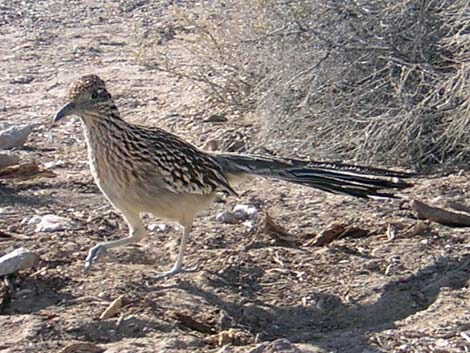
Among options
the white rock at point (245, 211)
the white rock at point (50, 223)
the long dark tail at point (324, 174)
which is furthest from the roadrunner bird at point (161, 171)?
the white rock at point (50, 223)

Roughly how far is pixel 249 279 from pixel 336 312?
61 centimetres

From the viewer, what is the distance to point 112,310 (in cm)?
598

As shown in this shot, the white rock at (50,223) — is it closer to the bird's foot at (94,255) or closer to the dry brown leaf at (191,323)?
the bird's foot at (94,255)

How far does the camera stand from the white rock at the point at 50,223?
7.44m

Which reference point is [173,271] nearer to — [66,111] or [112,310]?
[112,310]

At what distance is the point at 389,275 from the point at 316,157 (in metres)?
2.75

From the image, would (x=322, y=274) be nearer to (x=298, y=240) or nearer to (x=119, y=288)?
(x=298, y=240)

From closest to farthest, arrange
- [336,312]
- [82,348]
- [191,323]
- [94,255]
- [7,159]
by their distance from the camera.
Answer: [82,348] < [191,323] < [336,312] < [94,255] < [7,159]

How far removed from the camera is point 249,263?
670cm

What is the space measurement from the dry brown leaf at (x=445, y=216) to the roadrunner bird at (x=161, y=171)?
0.43 meters

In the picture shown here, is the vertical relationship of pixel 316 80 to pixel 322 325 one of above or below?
above

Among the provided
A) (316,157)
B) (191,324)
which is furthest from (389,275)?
(316,157)

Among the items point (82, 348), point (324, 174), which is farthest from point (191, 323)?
point (324, 174)

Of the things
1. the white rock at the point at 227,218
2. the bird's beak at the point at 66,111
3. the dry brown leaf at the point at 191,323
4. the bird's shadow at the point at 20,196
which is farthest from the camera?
the bird's shadow at the point at 20,196
